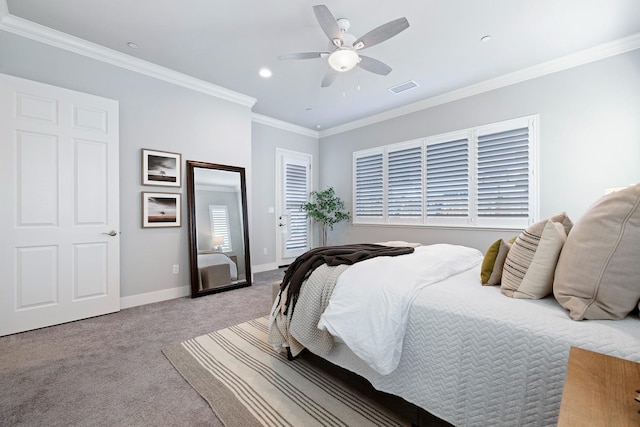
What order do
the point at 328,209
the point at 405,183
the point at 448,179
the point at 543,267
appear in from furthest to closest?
1. the point at 328,209
2. the point at 405,183
3. the point at 448,179
4. the point at 543,267

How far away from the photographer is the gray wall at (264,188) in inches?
198

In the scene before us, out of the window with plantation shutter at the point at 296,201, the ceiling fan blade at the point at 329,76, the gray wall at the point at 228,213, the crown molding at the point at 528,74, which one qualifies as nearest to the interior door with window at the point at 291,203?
the window with plantation shutter at the point at 296,201

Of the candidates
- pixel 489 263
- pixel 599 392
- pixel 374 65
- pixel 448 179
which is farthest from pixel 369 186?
pixel 599 392

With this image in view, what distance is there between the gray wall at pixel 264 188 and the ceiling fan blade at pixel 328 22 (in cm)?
295

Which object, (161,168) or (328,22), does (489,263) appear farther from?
(161,168)

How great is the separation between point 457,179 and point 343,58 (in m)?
2.52

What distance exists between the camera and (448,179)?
4121mm

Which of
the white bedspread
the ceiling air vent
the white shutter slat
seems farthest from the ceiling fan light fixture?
the white bedspread

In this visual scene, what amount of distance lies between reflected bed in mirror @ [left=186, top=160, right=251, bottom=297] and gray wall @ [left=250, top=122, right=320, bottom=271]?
792 mm

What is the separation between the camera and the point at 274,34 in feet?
9.14

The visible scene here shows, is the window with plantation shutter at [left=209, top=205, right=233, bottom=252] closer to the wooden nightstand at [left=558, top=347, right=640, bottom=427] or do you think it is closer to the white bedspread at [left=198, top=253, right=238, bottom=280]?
the white bedspread at [left=198, top=253, right=238, bottom=280]

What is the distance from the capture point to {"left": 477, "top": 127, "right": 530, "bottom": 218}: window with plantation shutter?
3.47 metres

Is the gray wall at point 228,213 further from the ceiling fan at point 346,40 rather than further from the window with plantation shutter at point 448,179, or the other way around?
the window with plantation shutter at point 448,179

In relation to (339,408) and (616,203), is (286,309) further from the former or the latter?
(616,203)
